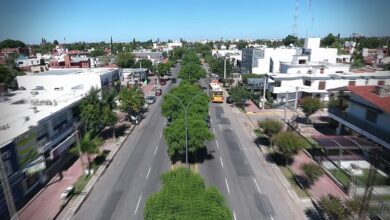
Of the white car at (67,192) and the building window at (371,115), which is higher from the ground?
the building window at (371,115)

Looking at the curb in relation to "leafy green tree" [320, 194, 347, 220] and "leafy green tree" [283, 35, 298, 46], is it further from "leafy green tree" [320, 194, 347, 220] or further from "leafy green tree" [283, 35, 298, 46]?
"leafy green tree" [283, 35, 298, 46]

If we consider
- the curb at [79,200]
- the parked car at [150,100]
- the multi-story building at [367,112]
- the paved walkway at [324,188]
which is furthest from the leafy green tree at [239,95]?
the curb at [79,200]

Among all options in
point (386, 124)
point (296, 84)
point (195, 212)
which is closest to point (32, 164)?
point (195, 212)

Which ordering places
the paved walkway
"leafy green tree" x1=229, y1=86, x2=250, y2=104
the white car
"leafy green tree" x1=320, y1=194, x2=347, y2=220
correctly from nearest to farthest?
"leafy green tree" x1=320, y1=194, x2=347, y2=220 → the white car → the paved walkway → "leafy green tree" x1=229, y1=86, x2=250, y2=104

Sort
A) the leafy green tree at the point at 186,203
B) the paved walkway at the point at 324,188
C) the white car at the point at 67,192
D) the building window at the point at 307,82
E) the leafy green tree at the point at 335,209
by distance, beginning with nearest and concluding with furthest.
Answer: the leafy green tree at the point at 186,203, the leafy green tree at the point at 335,209, the white car at the point at 67,192, the paved walkway at the point at 324,188, the building window at the point at 307,82

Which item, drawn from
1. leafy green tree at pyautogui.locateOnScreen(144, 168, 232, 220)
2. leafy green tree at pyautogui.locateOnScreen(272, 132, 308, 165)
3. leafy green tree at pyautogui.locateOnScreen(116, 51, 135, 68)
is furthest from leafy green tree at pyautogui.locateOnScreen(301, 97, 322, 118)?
leafy green tree at pyautogui.locateOnScreen(116, 51, 135, 68)

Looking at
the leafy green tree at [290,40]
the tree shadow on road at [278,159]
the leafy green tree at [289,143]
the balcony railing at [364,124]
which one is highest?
the leafy green tree at [290,40]

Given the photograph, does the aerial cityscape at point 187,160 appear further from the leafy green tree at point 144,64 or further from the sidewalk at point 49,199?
the leafy green tree at point 144,64

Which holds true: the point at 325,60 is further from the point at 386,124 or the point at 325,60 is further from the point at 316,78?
the point at 386,124
